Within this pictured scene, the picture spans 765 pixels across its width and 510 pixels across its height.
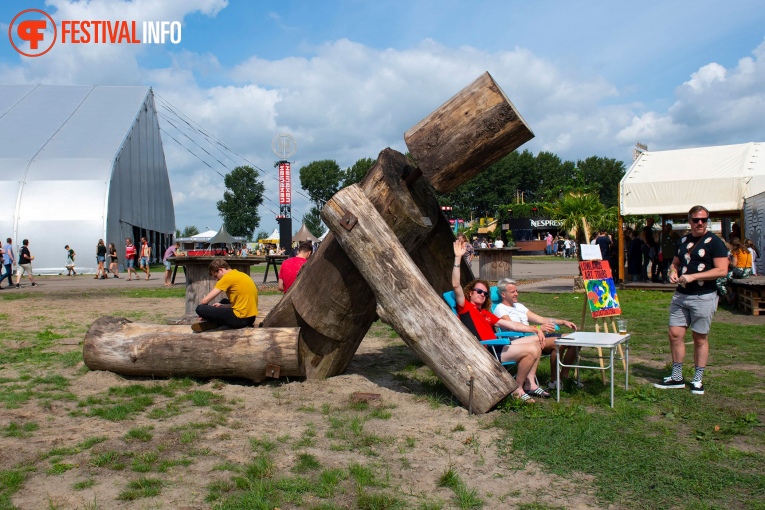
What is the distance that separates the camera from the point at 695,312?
18.7 feet

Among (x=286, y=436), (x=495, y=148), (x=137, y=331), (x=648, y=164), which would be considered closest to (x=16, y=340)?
(x=137, y=331)

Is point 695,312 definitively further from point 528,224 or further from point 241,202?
point 241,202

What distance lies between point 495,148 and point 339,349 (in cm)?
245

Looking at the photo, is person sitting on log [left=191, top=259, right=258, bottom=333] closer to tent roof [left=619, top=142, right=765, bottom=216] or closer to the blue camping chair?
the blue camping chair

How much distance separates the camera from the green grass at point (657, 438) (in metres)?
3.47

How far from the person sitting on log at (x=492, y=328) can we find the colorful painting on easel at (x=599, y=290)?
1.11 meters

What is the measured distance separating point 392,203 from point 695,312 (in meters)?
2.91

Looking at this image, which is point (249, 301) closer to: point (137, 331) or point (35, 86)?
point (137, 331)

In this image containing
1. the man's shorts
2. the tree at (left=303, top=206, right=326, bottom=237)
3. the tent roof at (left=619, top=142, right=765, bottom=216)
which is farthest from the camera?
the tree at (left=303, top=206, right=326, bottom=237)

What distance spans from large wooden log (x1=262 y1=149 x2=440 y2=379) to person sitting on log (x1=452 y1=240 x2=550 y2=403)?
1.78 feet

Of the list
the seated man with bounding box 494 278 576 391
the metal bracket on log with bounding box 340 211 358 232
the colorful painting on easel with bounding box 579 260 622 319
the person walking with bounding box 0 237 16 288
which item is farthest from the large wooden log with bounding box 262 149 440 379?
the person walking with bounding box 0 237 16 288

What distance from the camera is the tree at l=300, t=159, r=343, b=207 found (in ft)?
278

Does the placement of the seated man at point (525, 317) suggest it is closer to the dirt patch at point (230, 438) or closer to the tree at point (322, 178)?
the dirt patch at point (230, 438)

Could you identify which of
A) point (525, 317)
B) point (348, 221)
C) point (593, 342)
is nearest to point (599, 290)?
point (525, 317)
